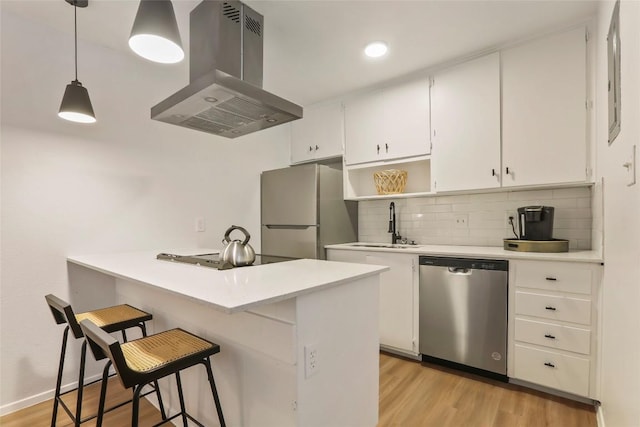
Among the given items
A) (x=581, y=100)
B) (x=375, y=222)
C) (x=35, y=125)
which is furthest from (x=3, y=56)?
(x=581, y=100)

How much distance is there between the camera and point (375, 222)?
3463mm

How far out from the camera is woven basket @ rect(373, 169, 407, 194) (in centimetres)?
308

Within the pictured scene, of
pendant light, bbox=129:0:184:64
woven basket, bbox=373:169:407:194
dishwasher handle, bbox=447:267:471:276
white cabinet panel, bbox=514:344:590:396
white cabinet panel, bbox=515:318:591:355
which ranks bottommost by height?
white cabinet panel, bbox=514:344:590:396

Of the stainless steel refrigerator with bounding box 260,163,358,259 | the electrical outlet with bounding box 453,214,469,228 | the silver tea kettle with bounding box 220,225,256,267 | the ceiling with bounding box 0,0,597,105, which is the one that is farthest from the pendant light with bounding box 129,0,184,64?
the electrical outlet with bounding box 453,214,469,228

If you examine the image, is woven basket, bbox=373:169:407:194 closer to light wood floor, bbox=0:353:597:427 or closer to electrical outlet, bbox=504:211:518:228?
electrical outlet, bbox=504:211:518:228

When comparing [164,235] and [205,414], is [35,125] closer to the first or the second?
[164,235]

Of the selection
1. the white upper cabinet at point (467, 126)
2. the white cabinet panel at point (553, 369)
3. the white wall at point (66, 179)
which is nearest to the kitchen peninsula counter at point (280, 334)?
the white wall at point (66, 179)

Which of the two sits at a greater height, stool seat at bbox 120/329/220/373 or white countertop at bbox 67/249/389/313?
white countertop at bbox 67/249/389/313

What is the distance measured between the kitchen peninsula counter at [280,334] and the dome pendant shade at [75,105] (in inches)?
35.3

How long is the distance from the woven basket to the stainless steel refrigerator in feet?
1.54

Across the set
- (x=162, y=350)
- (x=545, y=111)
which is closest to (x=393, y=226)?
(x=545, y=111)

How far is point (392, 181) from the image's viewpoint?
310 cm

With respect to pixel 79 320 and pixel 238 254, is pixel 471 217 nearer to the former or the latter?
pixel 238 254

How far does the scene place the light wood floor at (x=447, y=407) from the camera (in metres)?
1.81
